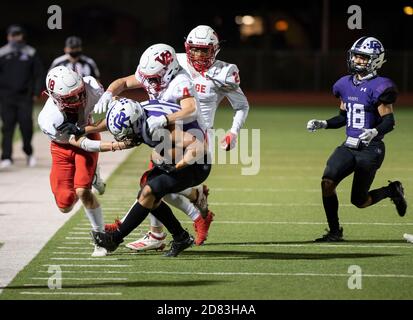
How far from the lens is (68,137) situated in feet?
24.8

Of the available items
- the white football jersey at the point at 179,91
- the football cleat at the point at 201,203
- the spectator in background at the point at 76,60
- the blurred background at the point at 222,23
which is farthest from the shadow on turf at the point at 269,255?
the blurred background at the point at 222,23

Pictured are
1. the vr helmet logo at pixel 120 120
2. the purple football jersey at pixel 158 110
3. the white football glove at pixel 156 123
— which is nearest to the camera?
the vr helmet logo at pixel 120 120

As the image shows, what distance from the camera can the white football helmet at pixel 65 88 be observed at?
289 inches

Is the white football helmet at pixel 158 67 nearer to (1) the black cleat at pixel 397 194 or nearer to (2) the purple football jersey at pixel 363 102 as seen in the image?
(2) the purple football jersey at pixel 363 102

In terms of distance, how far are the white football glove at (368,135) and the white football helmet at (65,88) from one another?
7.19 ft

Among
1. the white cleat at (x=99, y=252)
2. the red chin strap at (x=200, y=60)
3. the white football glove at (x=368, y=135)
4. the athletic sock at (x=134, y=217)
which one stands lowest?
the white cleat at (x=99, y=252)

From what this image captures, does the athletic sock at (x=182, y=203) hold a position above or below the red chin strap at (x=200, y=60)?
below

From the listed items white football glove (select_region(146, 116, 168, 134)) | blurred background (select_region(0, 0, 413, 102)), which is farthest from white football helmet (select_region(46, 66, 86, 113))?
blurred background (select_region(0, 0, 413, 102))

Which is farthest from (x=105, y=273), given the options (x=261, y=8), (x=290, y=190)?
(x=261, y=8)

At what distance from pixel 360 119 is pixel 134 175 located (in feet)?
17.0

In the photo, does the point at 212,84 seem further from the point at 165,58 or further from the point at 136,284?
the point at 136,284

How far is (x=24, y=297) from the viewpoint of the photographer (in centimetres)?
618

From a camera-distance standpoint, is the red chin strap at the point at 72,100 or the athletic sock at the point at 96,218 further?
the athletic sock at the point at 96,218
